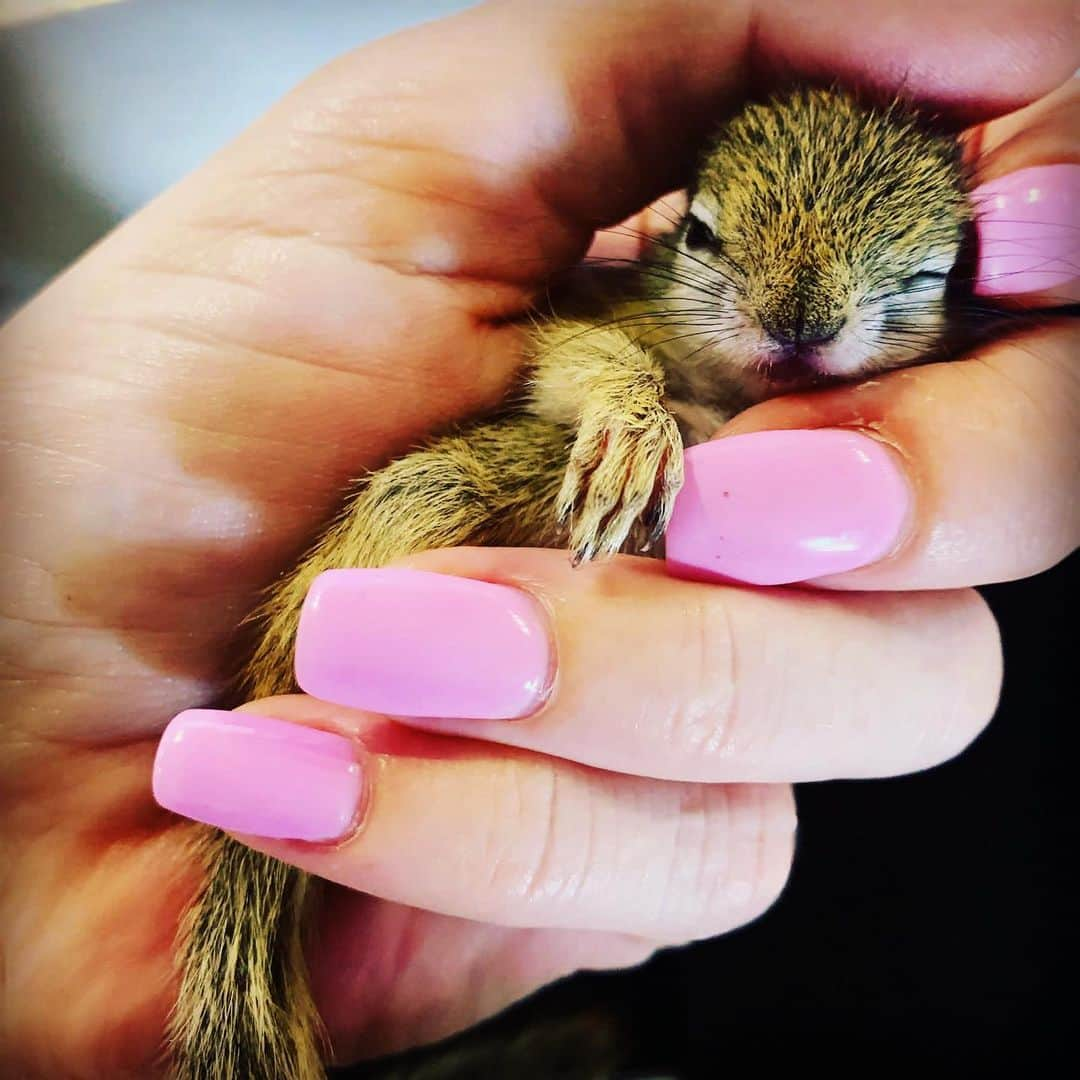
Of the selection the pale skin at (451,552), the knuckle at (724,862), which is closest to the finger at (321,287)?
the pale skin at (451,552)

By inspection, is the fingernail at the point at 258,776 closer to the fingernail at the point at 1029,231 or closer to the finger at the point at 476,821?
the finger at the point at 476,821

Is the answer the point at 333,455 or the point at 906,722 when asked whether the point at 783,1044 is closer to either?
the point at 906,722

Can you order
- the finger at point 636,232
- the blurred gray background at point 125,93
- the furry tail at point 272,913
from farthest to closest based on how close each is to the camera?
1. the finger at point 636,232
2. the furry tail at point 272,913
3. the blurred gray background at point 125,93

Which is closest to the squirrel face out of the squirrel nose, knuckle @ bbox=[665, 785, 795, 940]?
the squirrel nose

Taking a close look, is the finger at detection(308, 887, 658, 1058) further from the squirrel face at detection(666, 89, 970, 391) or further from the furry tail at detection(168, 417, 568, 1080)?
the squirrel face at detection(666, 89, 970, 391)

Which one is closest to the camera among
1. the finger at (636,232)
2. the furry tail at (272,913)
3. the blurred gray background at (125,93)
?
the blurred gray background at (125,93)

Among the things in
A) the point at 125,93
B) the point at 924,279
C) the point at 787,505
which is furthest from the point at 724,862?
the point at 125,93

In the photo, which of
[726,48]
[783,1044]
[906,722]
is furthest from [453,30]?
[783,1044]
